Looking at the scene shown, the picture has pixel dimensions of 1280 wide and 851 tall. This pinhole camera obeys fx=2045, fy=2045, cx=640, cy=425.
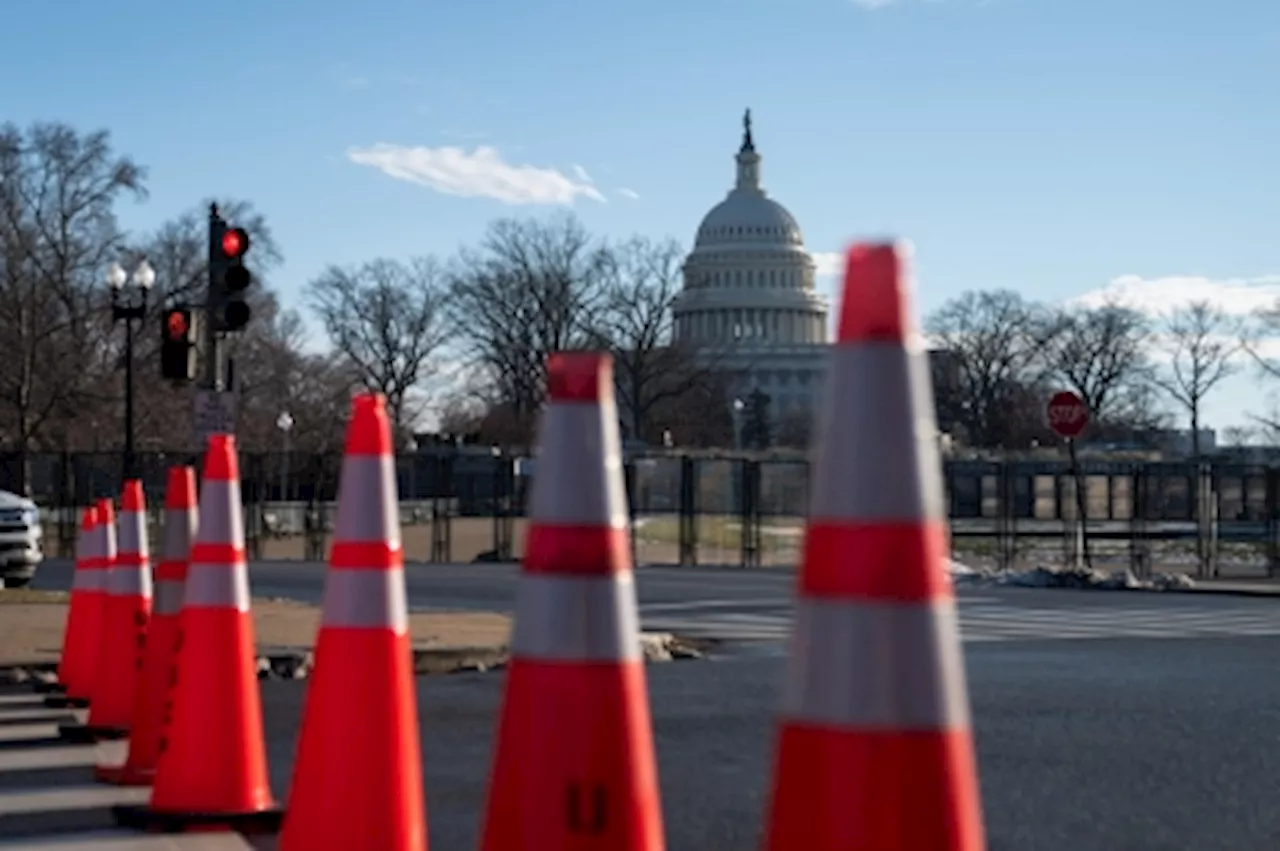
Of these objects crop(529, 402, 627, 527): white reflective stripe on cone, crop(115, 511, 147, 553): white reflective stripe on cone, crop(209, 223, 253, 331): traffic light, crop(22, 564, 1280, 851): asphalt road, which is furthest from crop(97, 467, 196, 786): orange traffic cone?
crop(209, 223, 253, 331): traffic light

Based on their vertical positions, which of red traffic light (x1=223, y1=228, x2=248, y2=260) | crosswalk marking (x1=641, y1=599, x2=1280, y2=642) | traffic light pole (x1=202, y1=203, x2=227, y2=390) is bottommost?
crosswalk marking (x1=641, y1=599, x2=1280, y2=642)

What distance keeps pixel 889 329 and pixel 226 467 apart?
4957 mm

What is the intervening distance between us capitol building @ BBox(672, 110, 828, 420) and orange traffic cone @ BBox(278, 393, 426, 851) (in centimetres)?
11936

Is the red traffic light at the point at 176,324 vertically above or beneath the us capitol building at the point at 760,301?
beneath

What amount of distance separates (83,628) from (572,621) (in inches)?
345

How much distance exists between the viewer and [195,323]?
18.9m

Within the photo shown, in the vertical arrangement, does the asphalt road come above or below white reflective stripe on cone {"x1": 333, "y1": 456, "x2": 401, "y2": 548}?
below

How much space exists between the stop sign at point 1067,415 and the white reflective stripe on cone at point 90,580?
1889 centimetres

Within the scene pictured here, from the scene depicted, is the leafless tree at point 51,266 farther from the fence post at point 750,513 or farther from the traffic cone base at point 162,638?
the traffic cone base at point 162,638

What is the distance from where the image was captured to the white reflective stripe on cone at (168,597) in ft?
28.2

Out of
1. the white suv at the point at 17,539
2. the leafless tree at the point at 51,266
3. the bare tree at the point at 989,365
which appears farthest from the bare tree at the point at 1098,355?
the white suv at the point at 17,539

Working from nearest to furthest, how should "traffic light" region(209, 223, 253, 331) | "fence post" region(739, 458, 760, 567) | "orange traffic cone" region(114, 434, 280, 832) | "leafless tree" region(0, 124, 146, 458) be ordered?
"orange traffic cone" region(114, 434, 280, 832) < "traffic light" region(209, 223, 253, 331) < "fence post" region(739, 458, 760, 567) < "leafless tree" region(0, 124, 146, 458)

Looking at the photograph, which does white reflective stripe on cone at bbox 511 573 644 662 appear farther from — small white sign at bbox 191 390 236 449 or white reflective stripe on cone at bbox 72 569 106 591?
small white sign at bbox 191 390 236 449

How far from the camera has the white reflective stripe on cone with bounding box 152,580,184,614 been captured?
8.59 metres
